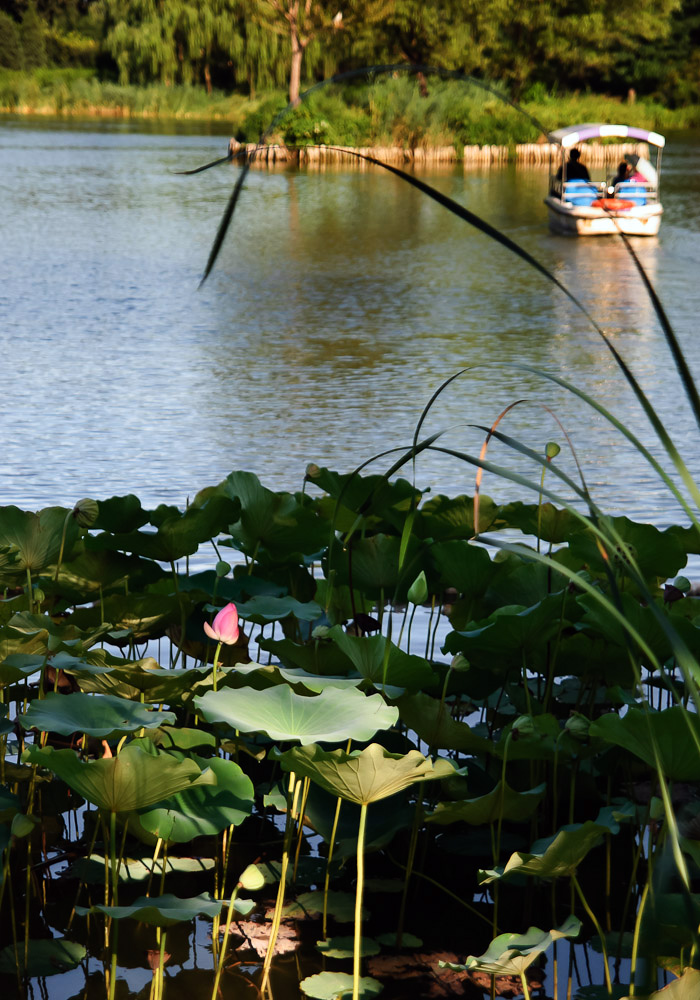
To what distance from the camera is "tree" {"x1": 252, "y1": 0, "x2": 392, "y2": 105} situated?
35.2m

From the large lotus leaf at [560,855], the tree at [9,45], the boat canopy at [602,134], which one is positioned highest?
the tree at [9,45]

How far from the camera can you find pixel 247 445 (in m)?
4.80

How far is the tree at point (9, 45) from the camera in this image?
6156 cm

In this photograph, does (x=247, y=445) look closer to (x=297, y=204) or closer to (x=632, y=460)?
(x=632, y=460)

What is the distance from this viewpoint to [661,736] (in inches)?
54.7

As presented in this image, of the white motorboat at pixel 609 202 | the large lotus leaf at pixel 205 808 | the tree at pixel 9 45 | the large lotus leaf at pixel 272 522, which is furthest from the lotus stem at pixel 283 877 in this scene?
the tree at pixel 9 45

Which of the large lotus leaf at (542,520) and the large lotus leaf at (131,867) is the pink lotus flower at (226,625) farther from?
the large lotus leaf at (542,520)

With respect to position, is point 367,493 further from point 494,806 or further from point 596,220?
point 596,220

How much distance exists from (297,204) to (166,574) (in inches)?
564

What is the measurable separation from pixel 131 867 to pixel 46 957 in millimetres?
178

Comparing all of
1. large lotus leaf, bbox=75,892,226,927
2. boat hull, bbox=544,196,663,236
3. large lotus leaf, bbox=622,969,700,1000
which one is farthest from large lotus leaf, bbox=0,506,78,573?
boat hull, bbox=544,196,663,236

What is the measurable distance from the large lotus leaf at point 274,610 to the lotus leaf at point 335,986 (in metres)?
0.57

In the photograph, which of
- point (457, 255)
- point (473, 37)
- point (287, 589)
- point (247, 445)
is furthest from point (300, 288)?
point (473, 37)

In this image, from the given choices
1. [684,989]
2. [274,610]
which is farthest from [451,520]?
[684,989]
